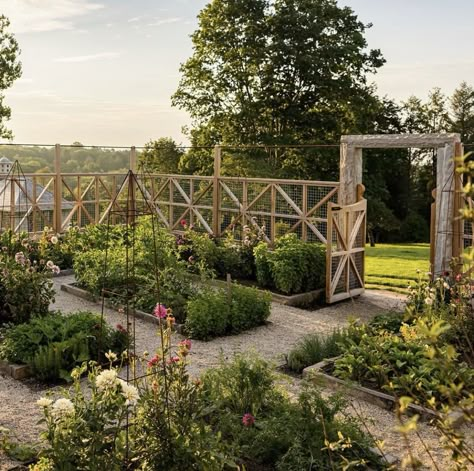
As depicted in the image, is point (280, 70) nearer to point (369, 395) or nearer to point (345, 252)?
point (345, 252)

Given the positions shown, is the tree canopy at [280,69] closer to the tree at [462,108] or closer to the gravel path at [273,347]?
the tree at [462,108]

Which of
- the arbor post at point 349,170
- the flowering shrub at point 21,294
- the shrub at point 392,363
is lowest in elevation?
the shrub at point 392,363

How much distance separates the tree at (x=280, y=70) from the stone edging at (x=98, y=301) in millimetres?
12960

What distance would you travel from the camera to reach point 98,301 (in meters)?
9.39

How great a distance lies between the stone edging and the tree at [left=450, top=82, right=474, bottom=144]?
26.4 m

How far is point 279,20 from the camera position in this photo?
2128 cm

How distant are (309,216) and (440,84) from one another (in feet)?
83.6

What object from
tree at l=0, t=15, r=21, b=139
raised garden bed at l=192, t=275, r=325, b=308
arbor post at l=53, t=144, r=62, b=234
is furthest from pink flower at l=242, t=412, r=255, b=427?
tree at l=0, t=15, r=21, b=139

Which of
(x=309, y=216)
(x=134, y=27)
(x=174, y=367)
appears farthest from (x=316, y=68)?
(x=174, y=367)

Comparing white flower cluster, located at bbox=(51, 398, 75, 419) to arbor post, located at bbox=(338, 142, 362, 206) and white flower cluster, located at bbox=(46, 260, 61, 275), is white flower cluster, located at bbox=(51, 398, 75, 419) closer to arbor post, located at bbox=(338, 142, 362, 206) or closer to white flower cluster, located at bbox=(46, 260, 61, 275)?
white flower cluster, located at bbox=(46, 260, 61, 275)

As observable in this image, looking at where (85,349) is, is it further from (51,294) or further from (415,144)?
(415,144)

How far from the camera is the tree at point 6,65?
2464 cm

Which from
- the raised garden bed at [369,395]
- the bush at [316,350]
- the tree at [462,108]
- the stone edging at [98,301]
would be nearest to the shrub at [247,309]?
the stone edging at [98,301]

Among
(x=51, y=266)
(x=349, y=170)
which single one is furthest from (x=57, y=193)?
(x=349, y=170)
